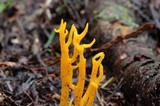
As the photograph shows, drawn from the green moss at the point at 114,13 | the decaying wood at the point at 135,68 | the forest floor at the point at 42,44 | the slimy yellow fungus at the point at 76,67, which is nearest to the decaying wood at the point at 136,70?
the decaying wood at the point at 135,68

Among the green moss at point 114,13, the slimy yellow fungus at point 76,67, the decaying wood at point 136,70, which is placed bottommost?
the decaying wood at point 136,70

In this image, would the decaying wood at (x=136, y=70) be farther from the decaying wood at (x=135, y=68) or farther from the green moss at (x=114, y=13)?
the green moss at (x=114, y=13)

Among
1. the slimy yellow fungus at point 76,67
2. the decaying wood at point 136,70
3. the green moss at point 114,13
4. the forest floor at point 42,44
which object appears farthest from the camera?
the green moss at point 114,13

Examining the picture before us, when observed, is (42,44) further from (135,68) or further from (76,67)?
(76,67)

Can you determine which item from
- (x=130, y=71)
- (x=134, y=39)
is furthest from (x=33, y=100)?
(x=134, y=39)

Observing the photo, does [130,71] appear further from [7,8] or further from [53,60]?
[7,8]

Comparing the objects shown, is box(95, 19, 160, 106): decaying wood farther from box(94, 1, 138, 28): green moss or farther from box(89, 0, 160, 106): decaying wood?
box(94, 1, 138, 28): green moss

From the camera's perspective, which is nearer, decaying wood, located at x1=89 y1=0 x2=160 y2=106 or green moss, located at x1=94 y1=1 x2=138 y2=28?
decaying wood, located at x1=89 y1=0 x2=160 y2=106

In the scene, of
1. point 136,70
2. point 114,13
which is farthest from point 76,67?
point 114,13

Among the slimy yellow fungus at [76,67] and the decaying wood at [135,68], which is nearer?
the slimy yellow fungus at [76,67]

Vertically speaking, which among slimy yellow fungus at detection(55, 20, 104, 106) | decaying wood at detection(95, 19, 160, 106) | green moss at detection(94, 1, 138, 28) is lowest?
decaying wood at detection(95, 19, 160, 106)

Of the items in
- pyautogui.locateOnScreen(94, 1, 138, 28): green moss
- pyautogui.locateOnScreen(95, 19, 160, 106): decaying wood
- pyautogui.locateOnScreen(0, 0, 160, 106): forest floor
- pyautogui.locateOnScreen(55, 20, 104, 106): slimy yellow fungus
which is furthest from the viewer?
pyautogui.locateOnScreen(94, 1, 138, 28): green moss

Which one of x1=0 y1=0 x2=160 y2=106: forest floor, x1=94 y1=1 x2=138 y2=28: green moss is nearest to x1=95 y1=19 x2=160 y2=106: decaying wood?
x1=0 y1=0 x2=160 y2=106: forest floor
